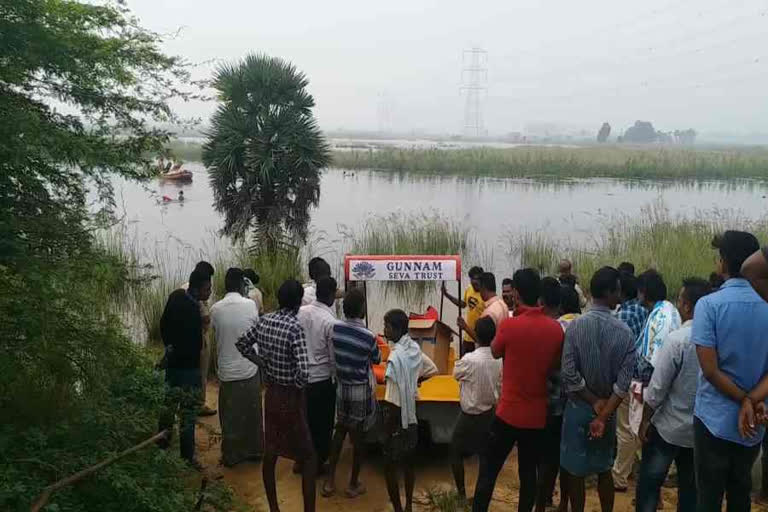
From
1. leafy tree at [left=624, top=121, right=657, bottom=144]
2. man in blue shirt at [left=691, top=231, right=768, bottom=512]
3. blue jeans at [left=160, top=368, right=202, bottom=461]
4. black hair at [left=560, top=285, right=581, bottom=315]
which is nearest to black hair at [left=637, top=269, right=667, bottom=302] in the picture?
black hair at [left=560, top=285, right=581, bottom=315]

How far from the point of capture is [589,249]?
12977 millimetres

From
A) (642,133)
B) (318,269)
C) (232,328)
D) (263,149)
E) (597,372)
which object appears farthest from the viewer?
(642,133)

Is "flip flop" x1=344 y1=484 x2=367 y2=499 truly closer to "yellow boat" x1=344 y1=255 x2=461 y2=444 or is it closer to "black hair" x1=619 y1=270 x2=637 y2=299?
"yellow boat" x1=344 y1=255 x2=461 y2=444

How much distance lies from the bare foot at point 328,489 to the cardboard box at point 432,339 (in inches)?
57.5

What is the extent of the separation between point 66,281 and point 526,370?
224cm

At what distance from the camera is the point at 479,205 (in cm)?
2433

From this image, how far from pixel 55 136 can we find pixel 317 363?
1985 mm

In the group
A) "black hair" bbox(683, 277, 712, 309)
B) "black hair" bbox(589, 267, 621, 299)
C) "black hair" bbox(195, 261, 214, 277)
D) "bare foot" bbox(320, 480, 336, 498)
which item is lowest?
"bare foot" bbox(320, 480, 336, 498)

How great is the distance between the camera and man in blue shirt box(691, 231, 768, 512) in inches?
106

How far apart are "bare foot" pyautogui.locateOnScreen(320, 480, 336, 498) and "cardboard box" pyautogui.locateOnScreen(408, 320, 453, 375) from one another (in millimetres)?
1462

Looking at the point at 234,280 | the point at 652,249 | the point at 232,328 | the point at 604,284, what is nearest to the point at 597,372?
the point at 604,284

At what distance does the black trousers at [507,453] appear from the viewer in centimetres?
343

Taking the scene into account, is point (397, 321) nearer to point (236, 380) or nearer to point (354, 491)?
point (354, 491)

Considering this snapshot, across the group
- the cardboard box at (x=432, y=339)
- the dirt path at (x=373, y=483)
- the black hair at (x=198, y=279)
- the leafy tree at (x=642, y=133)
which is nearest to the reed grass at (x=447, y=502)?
the dirt path at (x=373, y=483)
